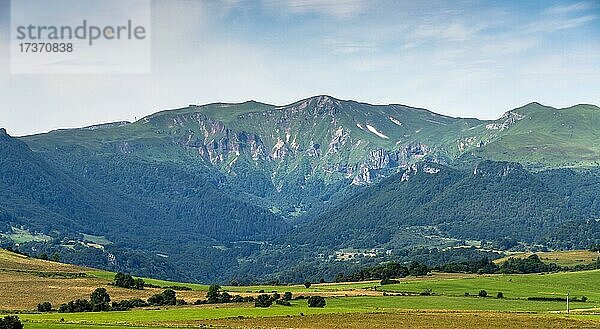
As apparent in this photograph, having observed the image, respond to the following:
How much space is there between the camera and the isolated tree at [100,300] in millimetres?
123800

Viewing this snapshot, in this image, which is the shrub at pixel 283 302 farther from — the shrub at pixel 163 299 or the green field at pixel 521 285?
the green field at pixel 521 285

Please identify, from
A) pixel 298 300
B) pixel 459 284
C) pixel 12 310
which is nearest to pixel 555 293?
pixel 459 284

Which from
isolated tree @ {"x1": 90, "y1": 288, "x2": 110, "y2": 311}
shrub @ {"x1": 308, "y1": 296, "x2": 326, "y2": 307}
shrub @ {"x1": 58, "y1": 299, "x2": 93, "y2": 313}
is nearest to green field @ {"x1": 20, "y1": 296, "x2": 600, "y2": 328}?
shrub @ {"x1": 308, "y1": 296, "x2": 326, "y2": 307}

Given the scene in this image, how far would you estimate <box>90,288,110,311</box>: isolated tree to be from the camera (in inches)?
4874

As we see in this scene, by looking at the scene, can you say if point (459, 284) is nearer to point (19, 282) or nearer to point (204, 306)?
point (204, 306)

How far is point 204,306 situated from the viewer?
126m

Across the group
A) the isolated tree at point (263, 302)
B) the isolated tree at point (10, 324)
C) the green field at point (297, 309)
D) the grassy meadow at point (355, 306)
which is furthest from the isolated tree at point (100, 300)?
the isolated tree at point (10, 324)

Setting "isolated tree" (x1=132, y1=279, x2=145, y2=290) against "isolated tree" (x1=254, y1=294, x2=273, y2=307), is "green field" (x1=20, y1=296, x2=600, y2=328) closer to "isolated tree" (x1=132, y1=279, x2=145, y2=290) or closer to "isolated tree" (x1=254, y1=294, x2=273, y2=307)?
"isolated tree" (x1=254, y1=294, x2=273, y2=307)

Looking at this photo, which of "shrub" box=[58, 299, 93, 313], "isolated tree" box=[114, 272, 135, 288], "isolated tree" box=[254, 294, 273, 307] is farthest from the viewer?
"isolated tree" box=[114, 272, 135, 288]

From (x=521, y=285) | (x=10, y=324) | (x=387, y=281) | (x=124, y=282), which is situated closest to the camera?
(x=10, y=324)

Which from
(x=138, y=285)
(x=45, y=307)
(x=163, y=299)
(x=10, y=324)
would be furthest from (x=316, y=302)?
(x=10, y=324)

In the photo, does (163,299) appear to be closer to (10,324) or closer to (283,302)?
(283,302)

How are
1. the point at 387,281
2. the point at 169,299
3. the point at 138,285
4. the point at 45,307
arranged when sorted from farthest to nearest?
the point at 387,281 < the point at 138,285 < the point at 169,299 < the point at 45,307

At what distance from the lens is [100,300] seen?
12925 centimetres
